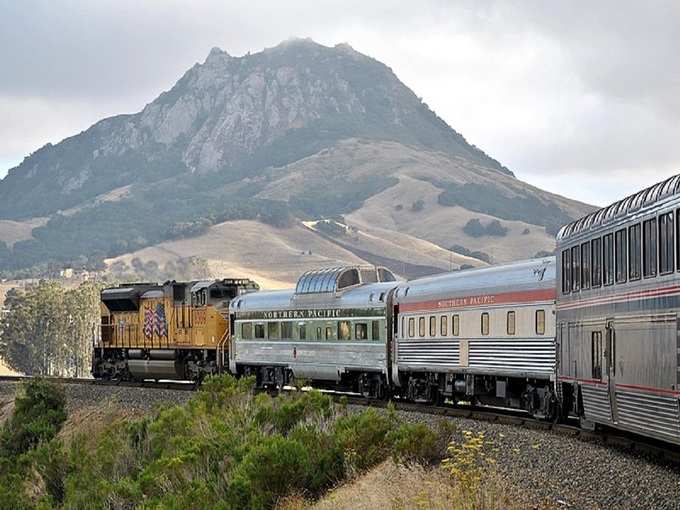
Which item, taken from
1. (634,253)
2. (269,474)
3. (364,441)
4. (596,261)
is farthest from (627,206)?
(269,474)

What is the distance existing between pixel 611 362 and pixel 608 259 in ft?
5.74

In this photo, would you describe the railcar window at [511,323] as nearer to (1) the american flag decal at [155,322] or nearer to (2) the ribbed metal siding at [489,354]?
(2) the ribbed metal siding at [489,354]

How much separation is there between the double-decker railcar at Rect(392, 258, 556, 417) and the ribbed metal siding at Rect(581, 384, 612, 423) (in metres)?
4.24

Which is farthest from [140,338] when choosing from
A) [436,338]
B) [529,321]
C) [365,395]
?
[529,321]

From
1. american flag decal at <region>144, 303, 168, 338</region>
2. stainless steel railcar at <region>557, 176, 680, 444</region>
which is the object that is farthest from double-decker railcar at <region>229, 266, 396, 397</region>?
stainless steel railcar at <region>557, 176, 680, 444</region>

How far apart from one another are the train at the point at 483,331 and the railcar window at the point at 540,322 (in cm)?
5

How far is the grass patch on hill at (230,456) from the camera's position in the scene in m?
23.6

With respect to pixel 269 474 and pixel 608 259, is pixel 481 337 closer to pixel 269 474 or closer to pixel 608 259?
pixel 269 474

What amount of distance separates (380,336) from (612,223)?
1837 cm

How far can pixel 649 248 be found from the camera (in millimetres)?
18625

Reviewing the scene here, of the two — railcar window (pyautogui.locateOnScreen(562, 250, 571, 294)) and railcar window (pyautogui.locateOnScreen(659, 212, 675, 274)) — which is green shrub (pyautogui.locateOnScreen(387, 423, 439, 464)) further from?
railcar window (pyautogui.locateOnScreen(659, 212, 675, 274))

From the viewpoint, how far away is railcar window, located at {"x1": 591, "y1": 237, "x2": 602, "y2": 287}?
22.2 metres

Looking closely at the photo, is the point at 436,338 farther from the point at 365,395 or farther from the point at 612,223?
the point at 612,223

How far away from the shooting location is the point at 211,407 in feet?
120
